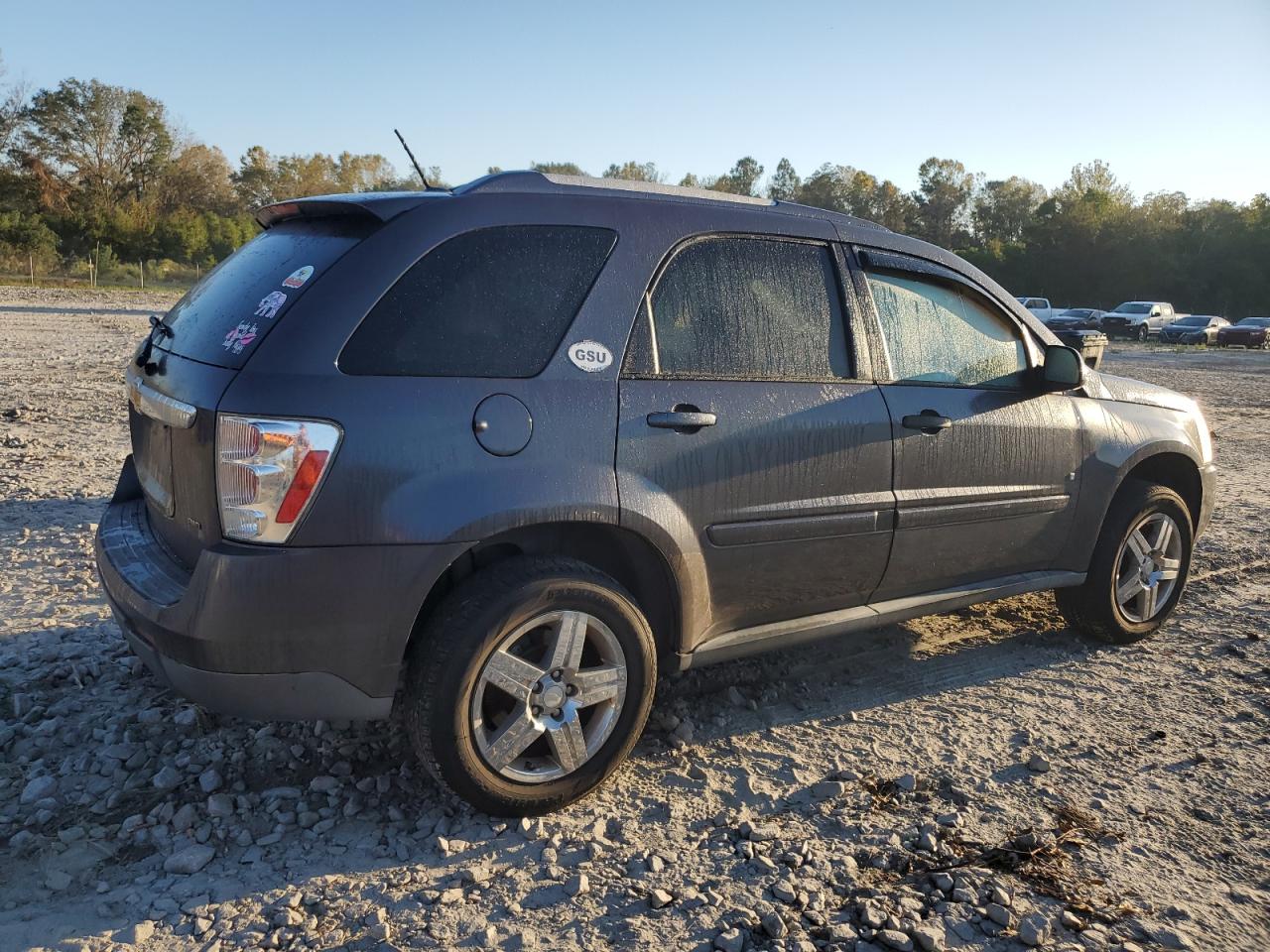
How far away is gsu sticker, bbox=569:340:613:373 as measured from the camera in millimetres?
3018

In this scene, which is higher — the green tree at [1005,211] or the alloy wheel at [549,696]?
the green tree at [1005,211]

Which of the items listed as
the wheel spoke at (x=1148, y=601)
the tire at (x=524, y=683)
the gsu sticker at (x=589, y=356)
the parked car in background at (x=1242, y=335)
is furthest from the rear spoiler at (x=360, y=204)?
the parked car in background at (x=1242, y=335)

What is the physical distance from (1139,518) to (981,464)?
1.19 metres

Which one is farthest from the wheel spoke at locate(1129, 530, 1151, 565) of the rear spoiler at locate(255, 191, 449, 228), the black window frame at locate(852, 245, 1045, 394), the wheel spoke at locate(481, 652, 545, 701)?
the rear spoiler at locate(255, 191, 449, 228)

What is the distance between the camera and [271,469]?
2.58m

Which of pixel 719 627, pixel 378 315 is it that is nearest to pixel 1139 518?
pixel 719 627

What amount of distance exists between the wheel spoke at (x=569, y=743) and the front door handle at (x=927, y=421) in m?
1.72

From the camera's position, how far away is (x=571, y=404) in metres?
2.96

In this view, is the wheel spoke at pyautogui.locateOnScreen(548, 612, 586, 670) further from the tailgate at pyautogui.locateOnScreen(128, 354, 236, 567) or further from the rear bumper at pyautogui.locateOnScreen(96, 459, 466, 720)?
the tailgate at pyautogui.locateOnScreen(128, 354, 236, 567)

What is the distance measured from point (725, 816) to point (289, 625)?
1.50 metres

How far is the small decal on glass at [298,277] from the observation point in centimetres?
284

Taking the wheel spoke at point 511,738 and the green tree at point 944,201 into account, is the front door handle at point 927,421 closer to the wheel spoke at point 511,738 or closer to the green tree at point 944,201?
the wheel spoke at point 511,738

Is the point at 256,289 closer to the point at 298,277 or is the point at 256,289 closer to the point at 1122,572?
the point at 298,277

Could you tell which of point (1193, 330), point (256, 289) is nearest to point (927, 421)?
point (256, 289)
